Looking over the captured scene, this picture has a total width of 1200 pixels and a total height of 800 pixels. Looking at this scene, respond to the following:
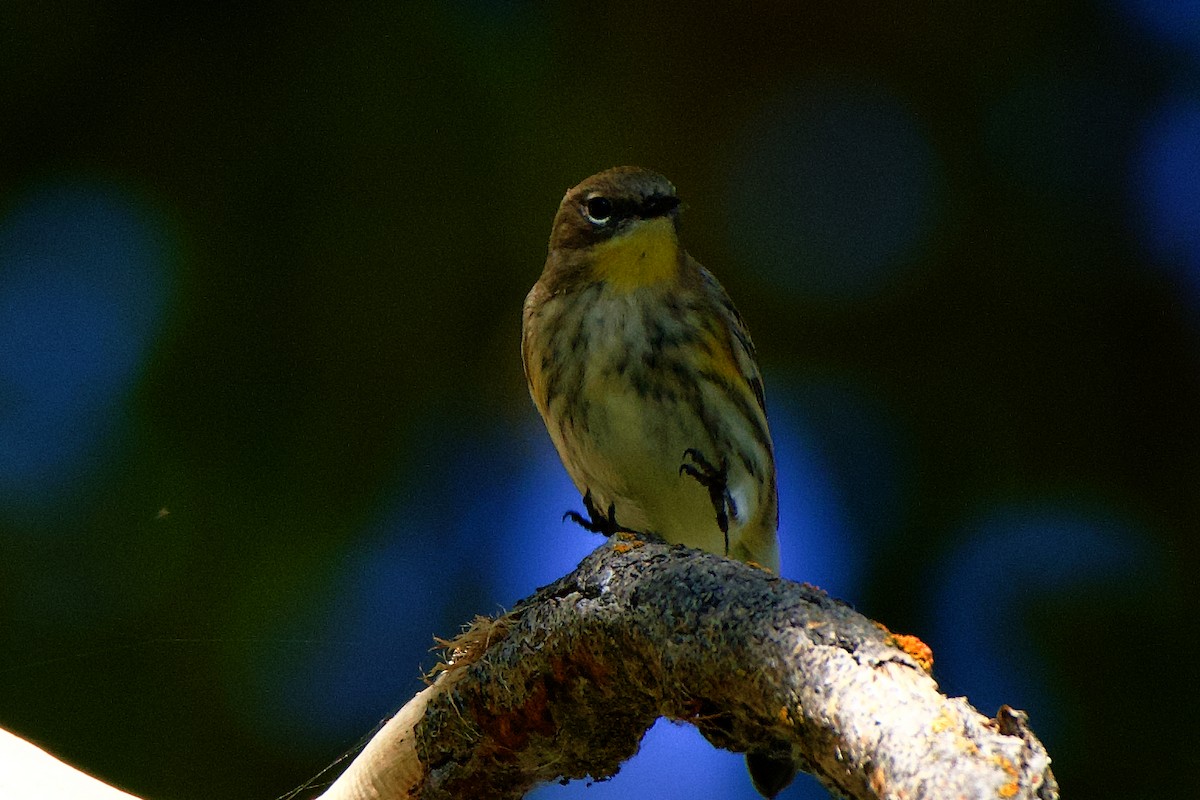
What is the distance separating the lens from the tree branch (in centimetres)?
128

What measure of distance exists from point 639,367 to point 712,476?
33 centimetres

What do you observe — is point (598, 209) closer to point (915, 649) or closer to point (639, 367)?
point (639, 367)

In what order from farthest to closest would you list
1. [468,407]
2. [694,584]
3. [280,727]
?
1. [468,407]
2. [280,727]
3. [694,584]

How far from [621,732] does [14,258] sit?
103 inches

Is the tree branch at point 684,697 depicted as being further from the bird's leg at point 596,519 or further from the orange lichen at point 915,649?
the bird's leg at point 596,519

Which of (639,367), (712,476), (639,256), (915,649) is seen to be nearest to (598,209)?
(639,256)

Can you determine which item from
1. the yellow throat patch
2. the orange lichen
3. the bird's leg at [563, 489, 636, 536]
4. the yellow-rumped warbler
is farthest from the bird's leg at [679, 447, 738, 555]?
Result: the orange lichen

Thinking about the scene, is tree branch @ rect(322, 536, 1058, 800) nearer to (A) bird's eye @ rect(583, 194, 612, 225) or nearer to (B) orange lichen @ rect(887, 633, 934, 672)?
(B) orange lichen @ rect(887, 633, 934, 672)

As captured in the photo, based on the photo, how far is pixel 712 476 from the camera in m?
3.20

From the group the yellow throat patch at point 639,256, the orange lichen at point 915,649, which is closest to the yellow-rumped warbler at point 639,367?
the yellow throat patch at point 639,256

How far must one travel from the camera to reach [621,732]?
208 cm

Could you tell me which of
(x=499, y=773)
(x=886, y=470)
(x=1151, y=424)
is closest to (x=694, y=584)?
(x=499, y=773)

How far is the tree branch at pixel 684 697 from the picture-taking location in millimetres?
1277

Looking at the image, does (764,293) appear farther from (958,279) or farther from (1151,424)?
(1151,424)
